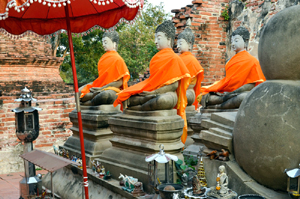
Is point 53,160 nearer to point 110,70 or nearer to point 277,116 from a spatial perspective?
point 110,70

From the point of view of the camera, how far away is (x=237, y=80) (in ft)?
14.9

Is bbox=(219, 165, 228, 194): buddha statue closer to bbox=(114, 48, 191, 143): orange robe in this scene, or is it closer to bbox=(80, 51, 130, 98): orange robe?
bbox=(114, 48, 191, 143): orange robe

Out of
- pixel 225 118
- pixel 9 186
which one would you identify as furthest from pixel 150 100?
pixel 9 186

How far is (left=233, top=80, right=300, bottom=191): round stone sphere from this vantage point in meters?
2.39

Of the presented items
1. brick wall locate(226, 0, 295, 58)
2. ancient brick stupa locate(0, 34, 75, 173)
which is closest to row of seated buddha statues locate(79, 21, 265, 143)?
ancient brick stupa locate(0, 34, 75, 173)

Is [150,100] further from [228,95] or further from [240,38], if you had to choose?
[240,38]

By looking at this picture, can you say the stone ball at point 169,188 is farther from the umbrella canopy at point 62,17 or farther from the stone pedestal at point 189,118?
the stone pedestal at point 189,118

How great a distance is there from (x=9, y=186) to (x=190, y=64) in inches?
148

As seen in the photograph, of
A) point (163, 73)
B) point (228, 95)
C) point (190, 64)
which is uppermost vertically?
point (190, 64)

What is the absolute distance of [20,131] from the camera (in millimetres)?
4602

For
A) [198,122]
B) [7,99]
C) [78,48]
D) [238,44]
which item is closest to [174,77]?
[198,122]

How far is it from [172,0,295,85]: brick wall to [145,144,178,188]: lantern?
5.62 m

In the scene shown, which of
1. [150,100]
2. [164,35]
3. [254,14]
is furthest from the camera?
[254,14]

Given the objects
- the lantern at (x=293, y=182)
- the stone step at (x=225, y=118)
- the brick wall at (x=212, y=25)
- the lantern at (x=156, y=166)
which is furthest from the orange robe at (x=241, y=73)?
the brick wall at (x=212, y=25)
